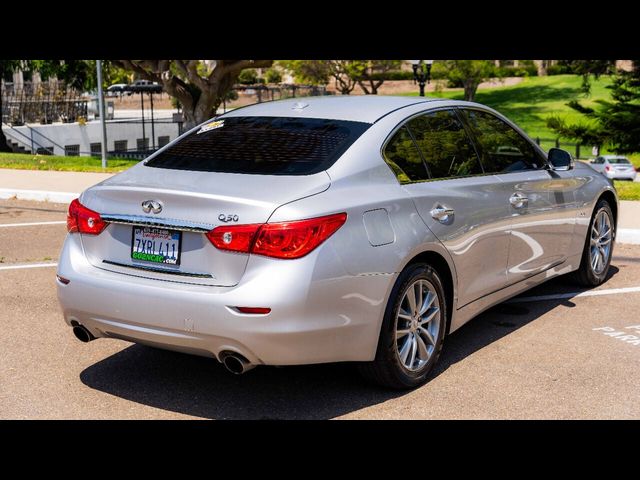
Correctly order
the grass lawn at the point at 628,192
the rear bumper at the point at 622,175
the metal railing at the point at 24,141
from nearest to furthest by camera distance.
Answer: the grass lawn at the point at 628,192
the rear bumper at the point at 622,175
the metal railing at the point at 24,141

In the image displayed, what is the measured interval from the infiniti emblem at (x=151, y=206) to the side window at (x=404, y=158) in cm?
134

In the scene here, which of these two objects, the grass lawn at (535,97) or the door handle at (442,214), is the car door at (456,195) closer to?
the door handle at (442,214)

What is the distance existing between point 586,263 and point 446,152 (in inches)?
92.4

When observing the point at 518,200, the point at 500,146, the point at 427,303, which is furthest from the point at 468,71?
the point at 427,303

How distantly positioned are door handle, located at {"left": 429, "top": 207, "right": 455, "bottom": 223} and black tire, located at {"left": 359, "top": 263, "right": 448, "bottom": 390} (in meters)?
0.30

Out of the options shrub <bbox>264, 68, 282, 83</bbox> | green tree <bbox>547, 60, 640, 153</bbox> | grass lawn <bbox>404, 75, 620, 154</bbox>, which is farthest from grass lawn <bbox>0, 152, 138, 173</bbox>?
shrub <bbox>264, 68, 282, 83</bbox>

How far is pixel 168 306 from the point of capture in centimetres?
437

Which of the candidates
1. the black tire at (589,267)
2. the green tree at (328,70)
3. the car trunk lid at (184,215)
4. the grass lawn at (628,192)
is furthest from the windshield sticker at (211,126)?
the green tree at (328,70)

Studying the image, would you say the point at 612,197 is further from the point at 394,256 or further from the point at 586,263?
the point at 394,256

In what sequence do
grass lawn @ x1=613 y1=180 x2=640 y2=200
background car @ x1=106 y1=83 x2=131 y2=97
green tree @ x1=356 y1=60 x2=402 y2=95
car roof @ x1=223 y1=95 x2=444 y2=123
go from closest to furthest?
car roof @ x1=223 y1=95 x2=444 y2=123 < grass lawn @ x1=613 y1=180 x2=640 y2=200 < background car @ x1=106 y1=83 x2=131 y2=97 < green tree @ x1=356 y1=60 x2=402 y2=95

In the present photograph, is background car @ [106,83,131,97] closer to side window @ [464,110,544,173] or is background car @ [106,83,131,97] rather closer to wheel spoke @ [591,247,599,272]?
wheel spoke @ [591,247,599,272]

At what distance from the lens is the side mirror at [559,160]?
21.7ft

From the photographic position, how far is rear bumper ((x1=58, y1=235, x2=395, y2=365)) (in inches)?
167
